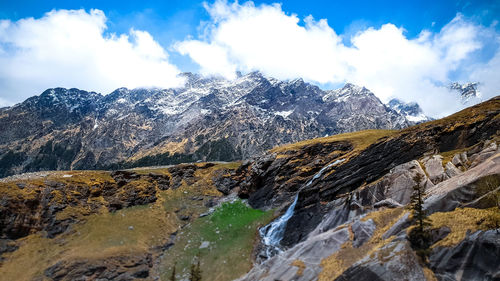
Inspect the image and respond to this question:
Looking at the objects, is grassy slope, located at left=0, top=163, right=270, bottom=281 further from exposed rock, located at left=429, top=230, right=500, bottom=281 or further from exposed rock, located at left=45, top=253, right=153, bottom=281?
exposed rock, located at left=429, top=230, right=500, bottom=281

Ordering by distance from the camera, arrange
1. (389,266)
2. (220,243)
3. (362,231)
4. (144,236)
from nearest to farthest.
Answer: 1. (389,266)
2. (362,231)
3. (220,243)
4. (144,236)

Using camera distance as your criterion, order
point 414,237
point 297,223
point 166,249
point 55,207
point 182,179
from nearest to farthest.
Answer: point 414,237 < point 297,223 < point 166,249 < point 55,207 < point 182,179

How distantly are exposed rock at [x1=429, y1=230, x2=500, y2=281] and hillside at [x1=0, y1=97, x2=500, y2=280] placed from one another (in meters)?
0.08

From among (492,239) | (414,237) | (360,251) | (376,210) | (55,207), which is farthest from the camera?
(55,207)

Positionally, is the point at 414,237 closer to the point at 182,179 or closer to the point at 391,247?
the point at 391,247

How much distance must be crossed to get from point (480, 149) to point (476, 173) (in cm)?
1076

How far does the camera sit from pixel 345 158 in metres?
56.8

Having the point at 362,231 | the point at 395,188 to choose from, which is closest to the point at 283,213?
the point at 395,188

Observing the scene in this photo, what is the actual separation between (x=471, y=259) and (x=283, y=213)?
3745cm

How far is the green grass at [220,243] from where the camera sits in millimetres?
46750

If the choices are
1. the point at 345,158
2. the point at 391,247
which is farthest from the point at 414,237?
the point at 345,158

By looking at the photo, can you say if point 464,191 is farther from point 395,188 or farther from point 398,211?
point 395,188

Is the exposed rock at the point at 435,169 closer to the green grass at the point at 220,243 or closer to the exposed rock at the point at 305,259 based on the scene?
the exposed rock at the point at 305,259

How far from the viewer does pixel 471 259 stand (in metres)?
20.8
